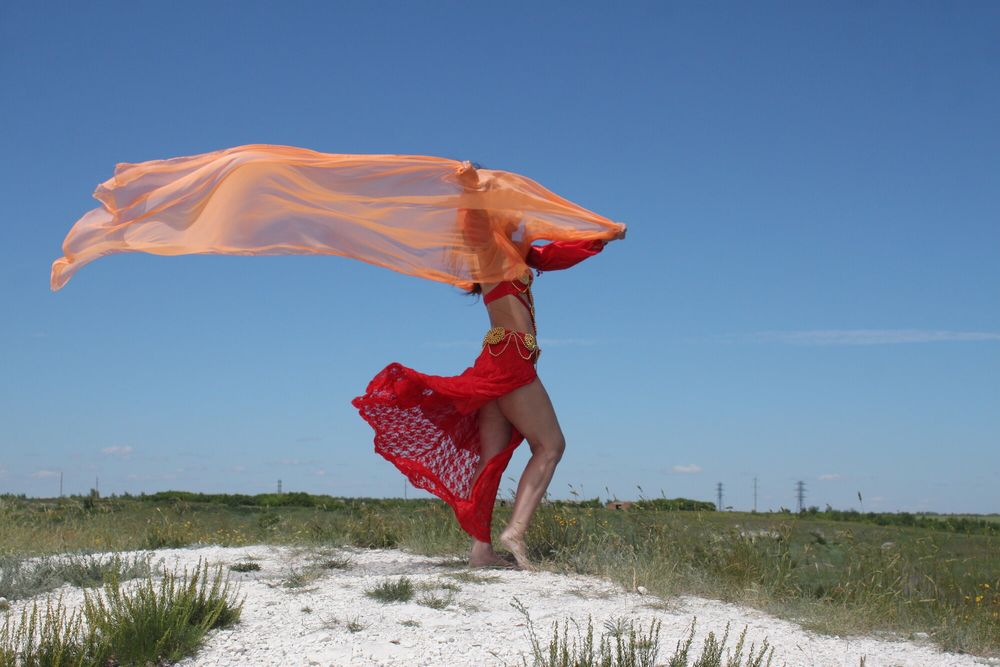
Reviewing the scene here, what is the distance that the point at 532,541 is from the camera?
764 centimetres

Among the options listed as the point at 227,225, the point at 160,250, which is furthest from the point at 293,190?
the point at 160,250

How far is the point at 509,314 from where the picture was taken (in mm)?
6926

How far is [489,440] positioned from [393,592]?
1598 millimetres

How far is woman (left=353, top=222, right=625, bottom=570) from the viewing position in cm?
689

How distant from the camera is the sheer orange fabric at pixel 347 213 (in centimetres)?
688

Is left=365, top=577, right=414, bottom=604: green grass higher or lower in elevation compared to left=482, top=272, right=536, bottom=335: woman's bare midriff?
lower

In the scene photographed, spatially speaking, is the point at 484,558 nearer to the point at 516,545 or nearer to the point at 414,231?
the point at 516,545

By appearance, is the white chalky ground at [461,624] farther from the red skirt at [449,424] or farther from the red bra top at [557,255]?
the red bra top at [557,255]

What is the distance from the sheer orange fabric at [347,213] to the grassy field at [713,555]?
2242mm

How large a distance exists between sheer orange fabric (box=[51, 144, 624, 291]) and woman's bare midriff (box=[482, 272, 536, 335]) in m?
0.17

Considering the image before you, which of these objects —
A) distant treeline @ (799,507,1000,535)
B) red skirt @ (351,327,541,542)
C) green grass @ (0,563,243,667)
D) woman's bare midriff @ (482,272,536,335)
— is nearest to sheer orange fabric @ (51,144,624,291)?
woman's bare midriff @ (482,272,536,335)

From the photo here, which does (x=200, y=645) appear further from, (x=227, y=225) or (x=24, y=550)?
(x=24, y=550)

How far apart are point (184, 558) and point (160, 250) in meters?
2.48

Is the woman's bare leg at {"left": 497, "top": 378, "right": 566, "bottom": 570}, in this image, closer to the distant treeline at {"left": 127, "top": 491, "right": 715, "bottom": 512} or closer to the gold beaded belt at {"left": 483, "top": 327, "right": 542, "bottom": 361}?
the gold beaded belt at {"left": 483, "top": 327, "right": 542, "bottom": 361}
